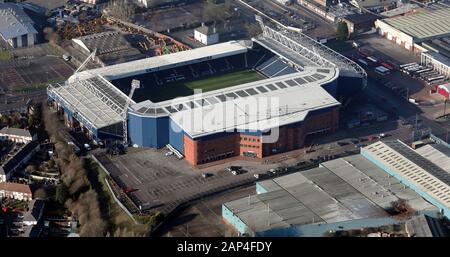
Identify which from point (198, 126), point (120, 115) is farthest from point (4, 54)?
point (198, 126)

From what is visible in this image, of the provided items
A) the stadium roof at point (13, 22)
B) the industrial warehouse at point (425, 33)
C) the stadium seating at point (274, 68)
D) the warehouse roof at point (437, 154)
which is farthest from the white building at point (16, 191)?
the industrial warehouse at point (425, 33)

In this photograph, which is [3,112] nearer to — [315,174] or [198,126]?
[198,126]

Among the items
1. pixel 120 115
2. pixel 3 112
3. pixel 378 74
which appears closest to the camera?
pixel 120 115

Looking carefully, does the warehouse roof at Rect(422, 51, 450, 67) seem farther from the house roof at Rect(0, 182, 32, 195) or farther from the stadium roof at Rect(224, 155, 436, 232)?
the house roof at Rect(0, 182, 32, 195)

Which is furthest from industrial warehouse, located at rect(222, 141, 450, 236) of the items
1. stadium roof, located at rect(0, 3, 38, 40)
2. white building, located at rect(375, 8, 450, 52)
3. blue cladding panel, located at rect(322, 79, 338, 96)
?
stadium roof, located at rect(0, 3, 38, 40)

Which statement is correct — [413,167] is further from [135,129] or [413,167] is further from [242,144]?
[135,129]

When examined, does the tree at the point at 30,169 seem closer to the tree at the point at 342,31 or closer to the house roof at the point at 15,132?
the house roof at the point at 15,132

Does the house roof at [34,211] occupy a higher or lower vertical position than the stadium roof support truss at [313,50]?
lower

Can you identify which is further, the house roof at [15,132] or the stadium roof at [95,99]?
the stadium roof at [95,99]
